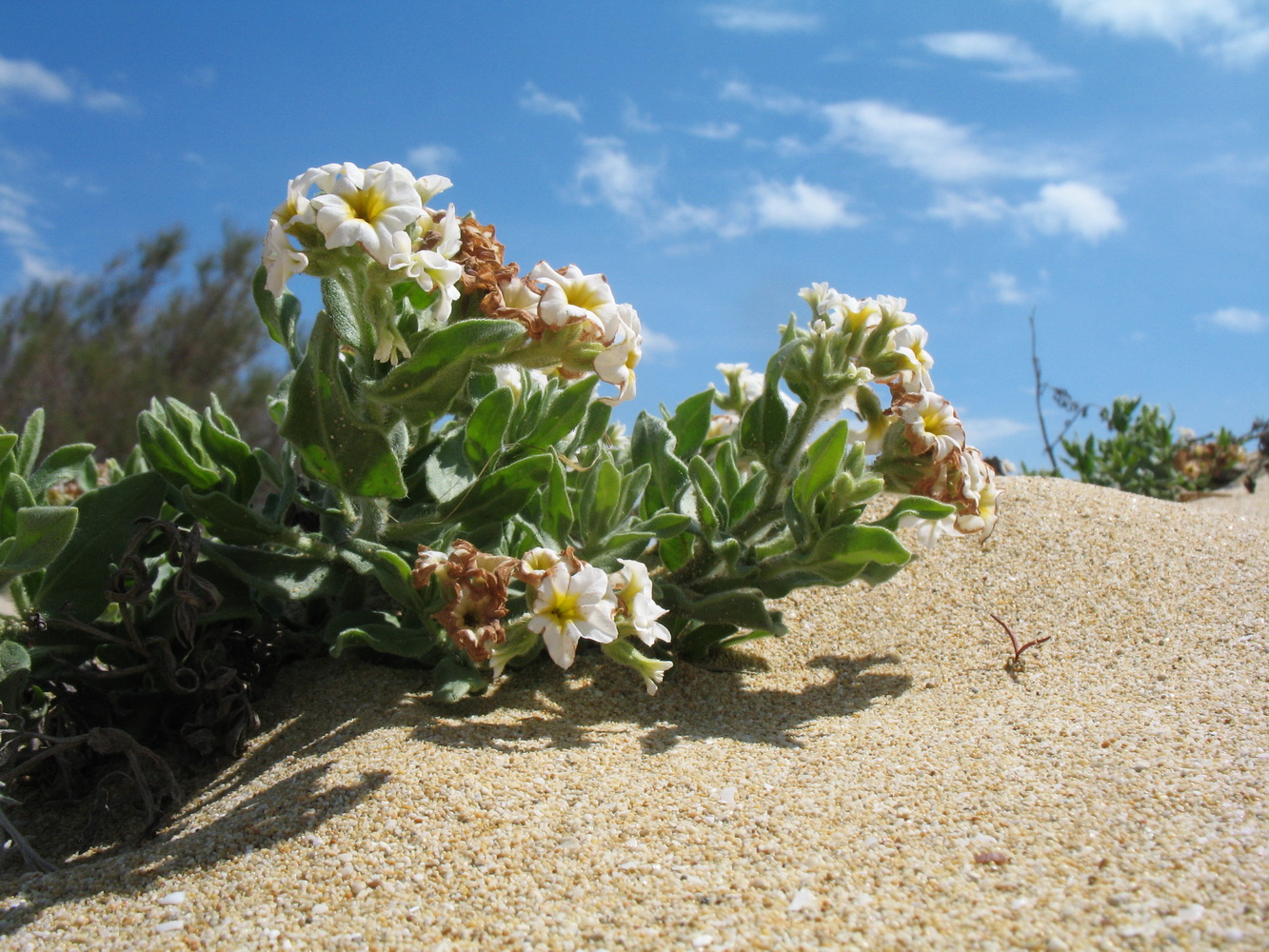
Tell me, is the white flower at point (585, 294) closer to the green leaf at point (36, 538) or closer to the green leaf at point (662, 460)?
the green leaf at point (662, 460)

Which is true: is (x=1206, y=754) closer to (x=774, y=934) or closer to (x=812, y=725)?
(x=812, y=725)

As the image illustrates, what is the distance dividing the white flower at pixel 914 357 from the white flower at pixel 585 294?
0.80 m

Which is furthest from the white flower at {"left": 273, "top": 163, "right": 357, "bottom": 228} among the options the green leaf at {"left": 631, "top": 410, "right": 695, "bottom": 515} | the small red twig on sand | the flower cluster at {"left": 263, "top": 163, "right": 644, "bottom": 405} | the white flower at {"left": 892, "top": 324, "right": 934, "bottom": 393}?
the small red twig on sand

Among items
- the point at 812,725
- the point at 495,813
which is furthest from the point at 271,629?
the point at 812,725

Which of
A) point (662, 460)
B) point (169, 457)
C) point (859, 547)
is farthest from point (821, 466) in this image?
point (169, 457)

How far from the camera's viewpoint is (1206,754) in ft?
6.38

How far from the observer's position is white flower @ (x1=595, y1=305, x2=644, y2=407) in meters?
2.16

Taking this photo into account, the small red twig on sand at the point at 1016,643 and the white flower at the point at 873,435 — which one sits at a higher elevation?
the white flower at the point at 873,435

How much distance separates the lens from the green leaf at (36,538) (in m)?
2.01

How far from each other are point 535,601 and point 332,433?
0.58 m

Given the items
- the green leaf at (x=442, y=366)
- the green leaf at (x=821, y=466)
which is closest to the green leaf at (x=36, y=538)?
the green leaf at (x=442, y=366)

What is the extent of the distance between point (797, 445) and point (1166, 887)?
1417 millimetres

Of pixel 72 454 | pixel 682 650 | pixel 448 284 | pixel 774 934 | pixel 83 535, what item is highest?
pixel 448 284

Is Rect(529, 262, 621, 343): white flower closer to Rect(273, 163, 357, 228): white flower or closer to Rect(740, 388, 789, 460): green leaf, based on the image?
Rect(273, 163, 357, 228): white flower
